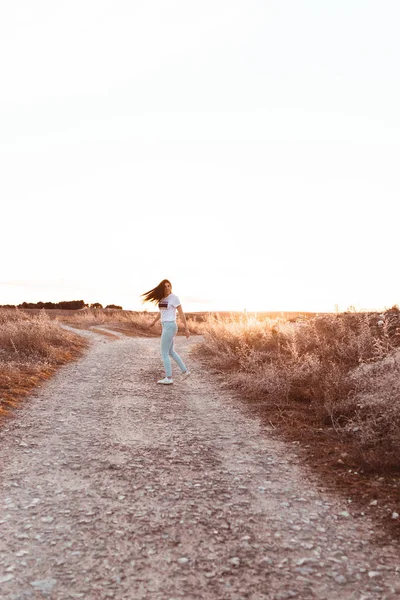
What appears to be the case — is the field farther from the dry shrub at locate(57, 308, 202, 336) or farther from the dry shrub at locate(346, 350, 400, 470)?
the dry shrub at locate(57, 308, 202, 336)

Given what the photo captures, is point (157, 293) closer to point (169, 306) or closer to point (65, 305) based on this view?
point (169, 306)

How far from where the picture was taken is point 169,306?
1181 centimetres

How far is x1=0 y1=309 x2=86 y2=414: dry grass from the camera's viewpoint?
1080 centimetres

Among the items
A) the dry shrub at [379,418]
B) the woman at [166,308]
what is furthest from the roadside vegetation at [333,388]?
the woman at [166,308]

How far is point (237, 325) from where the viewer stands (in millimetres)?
18250

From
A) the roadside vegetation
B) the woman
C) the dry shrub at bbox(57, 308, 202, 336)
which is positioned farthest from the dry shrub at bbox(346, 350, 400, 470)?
the dry shrub at bbox(57, 308, 202, 336)

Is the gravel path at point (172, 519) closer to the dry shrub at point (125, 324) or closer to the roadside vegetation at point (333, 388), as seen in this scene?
the roadside vegetation at point (333, 388)

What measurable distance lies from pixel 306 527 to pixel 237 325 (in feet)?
45.0

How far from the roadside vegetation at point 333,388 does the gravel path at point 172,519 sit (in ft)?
2.37

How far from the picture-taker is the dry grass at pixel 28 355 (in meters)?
10.8

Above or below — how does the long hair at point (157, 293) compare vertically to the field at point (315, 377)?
above

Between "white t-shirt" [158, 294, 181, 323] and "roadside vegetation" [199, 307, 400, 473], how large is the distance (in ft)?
7.44

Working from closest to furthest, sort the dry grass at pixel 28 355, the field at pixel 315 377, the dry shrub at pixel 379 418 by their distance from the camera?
the dry shrub at pixel 379 418 < the field at pixel 315 377 < the dry grass at pixel 28 355

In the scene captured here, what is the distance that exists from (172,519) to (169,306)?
7439 millimetres
